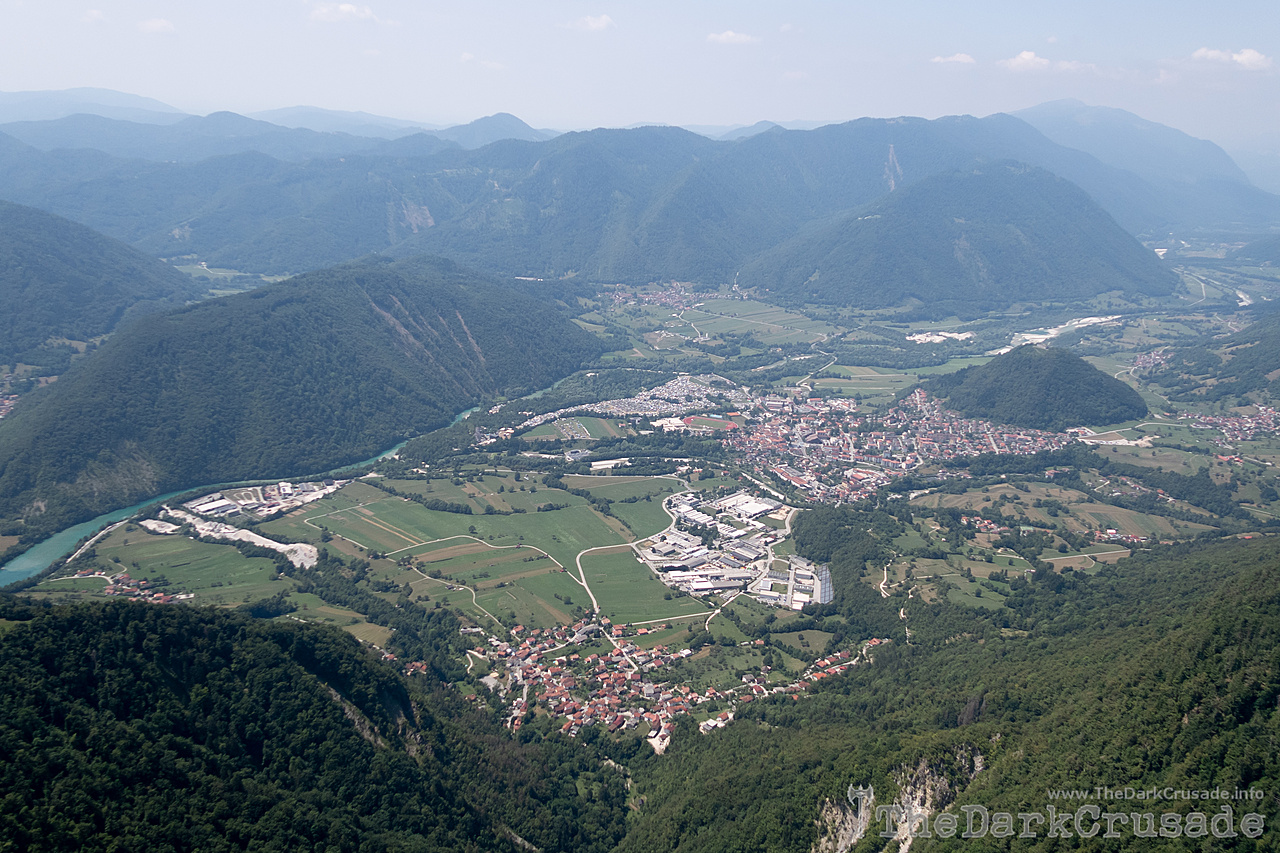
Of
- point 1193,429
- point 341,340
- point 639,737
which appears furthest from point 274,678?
point 1193,429

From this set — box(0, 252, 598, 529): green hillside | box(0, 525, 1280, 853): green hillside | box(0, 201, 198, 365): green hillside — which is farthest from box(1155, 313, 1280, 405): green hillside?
box(0, 201, 198, 365): green hillside

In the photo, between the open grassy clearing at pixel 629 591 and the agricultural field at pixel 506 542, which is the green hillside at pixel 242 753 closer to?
the open grassy clearing at pixel 629 591

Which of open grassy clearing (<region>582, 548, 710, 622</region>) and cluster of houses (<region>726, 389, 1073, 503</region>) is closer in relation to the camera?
open grassy clearing (<region>582, 548, 710, 622</region>)

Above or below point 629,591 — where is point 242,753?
above

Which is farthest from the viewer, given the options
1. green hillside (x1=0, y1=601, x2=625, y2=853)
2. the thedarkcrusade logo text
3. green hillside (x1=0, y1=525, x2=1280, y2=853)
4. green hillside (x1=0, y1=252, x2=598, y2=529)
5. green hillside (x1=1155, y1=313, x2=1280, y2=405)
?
green hillside (x1=1155, y1=313, x2=1280, y2=405)

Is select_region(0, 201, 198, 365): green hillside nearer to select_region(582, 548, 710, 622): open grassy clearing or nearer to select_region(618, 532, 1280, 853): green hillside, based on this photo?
select_region(582, 548, 710, 622): open grassy clearing

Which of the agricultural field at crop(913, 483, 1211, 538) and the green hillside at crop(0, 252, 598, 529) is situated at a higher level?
the green hillside at crop(0, 252, 598, 529)

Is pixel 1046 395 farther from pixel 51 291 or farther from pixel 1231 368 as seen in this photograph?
pixel 51 291

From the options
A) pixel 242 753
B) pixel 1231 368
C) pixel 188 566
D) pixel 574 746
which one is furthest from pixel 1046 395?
pixel 242 753
